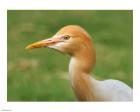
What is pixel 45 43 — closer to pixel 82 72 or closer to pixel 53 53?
pixel 53 53

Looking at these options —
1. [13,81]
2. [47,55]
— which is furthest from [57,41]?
[13,81]

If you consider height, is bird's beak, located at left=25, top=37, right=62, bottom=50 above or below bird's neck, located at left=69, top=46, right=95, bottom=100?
above

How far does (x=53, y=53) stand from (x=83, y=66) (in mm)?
121

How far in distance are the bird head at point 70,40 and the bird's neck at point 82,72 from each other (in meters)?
0.02

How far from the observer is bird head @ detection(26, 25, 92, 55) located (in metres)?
1.99

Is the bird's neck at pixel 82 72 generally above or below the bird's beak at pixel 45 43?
below

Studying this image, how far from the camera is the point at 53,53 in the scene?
6.69 feet

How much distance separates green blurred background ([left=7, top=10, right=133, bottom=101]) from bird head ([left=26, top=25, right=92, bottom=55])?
0.03 m

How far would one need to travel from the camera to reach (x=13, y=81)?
2070 mm

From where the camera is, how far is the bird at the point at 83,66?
2.00m

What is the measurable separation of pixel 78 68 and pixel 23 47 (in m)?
0.22

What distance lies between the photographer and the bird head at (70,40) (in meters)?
1.99

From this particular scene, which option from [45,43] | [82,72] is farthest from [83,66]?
[45,43]
